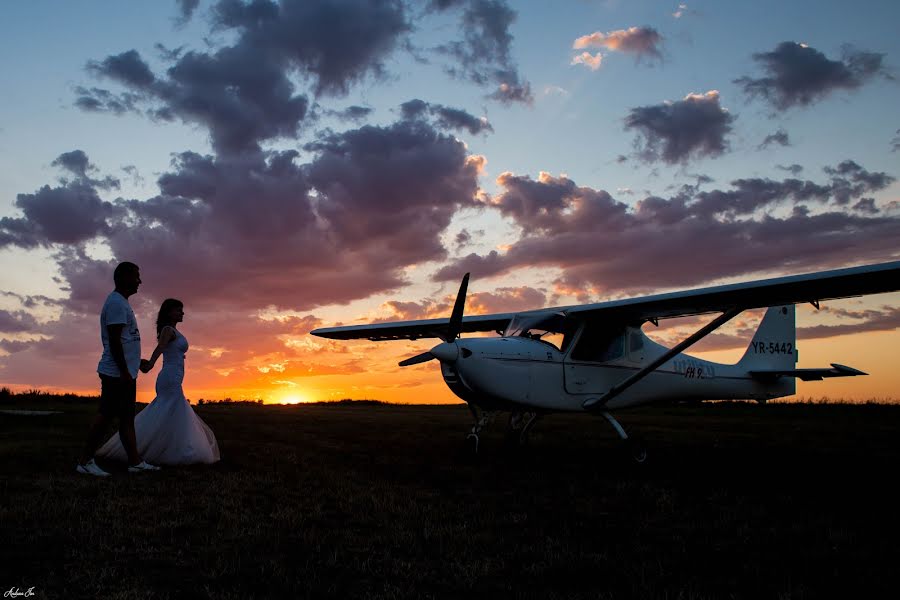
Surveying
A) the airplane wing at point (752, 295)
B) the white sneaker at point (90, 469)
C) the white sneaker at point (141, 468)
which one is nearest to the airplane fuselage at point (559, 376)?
the airplane wing at point (752, 295)

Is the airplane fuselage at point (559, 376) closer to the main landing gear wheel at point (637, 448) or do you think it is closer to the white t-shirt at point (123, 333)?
the main landing gear wheel at point (637, 448)

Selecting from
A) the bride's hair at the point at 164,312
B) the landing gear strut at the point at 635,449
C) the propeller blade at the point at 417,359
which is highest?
the bride's hair at the point at 164,312

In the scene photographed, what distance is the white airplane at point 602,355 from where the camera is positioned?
29.5 ft

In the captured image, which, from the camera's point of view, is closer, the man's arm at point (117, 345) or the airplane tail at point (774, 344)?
the man's arm at point (117, 345)

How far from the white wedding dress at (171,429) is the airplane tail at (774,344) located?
38.5 ft

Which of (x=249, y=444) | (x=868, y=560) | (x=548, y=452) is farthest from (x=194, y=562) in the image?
(x=548, y=452)

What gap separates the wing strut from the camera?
384 inches

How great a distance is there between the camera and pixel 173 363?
8.10 metres

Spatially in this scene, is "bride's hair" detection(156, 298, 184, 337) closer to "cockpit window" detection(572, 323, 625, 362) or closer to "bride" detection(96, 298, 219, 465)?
"bride" detection(96, 298, 219, 465)

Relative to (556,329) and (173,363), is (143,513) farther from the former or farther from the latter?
(556,329)

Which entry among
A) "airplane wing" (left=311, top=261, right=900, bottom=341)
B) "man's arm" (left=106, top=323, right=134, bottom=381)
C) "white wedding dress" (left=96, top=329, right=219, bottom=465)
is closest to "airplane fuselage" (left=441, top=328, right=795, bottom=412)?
"airplane wing" (left=311, top=261, right=900, bottom=341)

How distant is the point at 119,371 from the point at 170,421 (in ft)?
3.57

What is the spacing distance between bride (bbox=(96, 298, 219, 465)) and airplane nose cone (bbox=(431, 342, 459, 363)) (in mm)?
3295

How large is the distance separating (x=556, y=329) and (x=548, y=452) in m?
2.14
